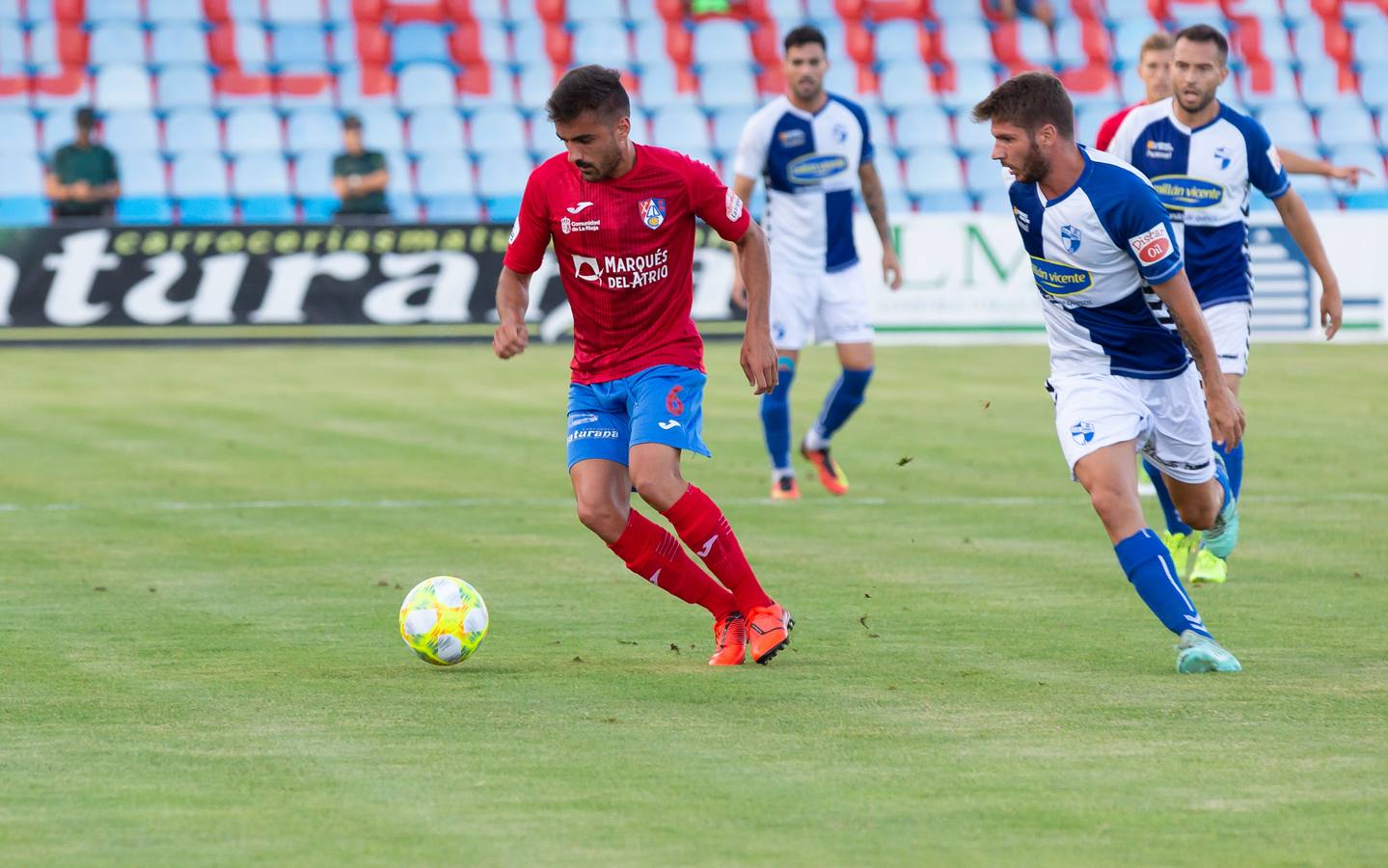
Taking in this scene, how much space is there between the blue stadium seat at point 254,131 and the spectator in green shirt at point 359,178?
2.47 metres

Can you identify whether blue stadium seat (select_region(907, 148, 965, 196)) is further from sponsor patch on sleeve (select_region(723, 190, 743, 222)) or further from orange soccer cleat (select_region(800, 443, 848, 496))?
sponsor patch on sleeve (select_region(723, 190, 743, 222))

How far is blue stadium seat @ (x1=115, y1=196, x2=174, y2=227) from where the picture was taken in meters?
23.2

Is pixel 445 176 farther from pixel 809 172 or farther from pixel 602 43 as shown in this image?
pixel 809 172

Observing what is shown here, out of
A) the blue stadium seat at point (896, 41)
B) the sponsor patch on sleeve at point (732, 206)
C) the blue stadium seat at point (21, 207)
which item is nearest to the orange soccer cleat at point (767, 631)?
the sponsor patch on sleeve at point (732, 206)

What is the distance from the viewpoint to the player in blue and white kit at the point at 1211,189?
338 inches

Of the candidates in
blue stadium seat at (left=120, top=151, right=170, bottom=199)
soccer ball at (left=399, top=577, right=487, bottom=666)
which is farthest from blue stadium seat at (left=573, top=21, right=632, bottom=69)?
soccer ball at (left=399, top=577, right=487, bottom=666)

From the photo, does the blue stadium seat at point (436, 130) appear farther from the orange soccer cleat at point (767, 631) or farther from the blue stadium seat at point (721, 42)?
the orange soccer cleat at point (767, 631)

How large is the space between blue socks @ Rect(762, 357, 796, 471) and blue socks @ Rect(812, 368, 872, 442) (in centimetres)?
33

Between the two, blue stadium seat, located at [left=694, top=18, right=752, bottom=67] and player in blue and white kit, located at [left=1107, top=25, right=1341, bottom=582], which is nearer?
player in blue and white kit, located at [left=1107, top=25, right=1341, bottom=582]

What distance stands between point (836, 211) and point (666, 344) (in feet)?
18.2

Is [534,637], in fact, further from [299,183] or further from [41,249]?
[299,183]

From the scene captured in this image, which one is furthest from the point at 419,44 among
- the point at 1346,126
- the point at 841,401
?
the point at 841,401

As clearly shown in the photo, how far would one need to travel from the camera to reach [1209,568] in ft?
27.8

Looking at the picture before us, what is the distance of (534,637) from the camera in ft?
24.1
